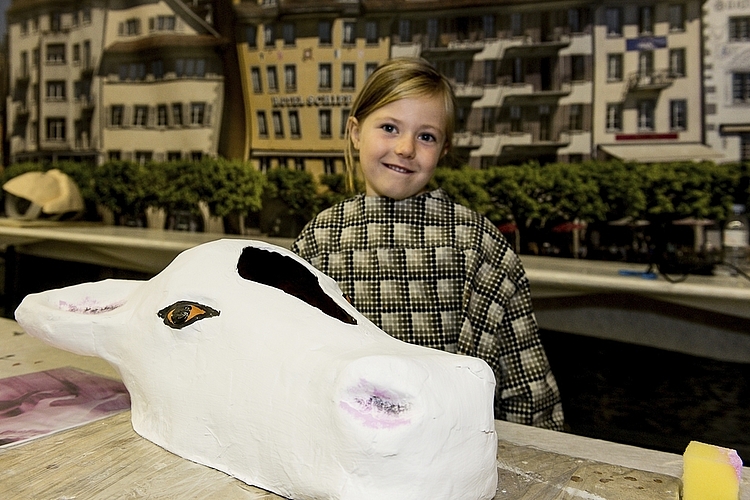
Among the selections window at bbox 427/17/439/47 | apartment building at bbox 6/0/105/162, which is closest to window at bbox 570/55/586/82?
window at bbox 427/17/439/47

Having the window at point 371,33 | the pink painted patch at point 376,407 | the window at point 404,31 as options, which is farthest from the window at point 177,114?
the pink painted patch at point 376,407

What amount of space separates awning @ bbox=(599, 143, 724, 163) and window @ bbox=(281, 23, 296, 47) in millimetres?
1400

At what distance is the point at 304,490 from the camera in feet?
1.79

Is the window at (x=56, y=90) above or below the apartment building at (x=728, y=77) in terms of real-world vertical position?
above

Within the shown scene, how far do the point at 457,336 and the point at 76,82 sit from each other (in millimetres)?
3228

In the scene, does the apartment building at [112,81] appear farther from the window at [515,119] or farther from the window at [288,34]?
the window at [515,119]

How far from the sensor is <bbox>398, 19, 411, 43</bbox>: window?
8.31ft

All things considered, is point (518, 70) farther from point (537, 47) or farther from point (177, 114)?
point (177, 114)

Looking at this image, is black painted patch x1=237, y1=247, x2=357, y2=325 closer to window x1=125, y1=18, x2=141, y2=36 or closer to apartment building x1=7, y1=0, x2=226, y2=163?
apartment building x1=7, y1=0, x2=226, y2=163

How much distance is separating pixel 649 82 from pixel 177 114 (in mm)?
2172

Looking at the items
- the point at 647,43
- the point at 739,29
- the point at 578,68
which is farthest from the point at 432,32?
the point at 739,29

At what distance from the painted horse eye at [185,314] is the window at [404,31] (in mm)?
2102

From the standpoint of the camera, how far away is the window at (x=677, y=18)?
212 cm

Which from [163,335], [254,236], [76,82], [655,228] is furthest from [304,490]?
[76,82]
